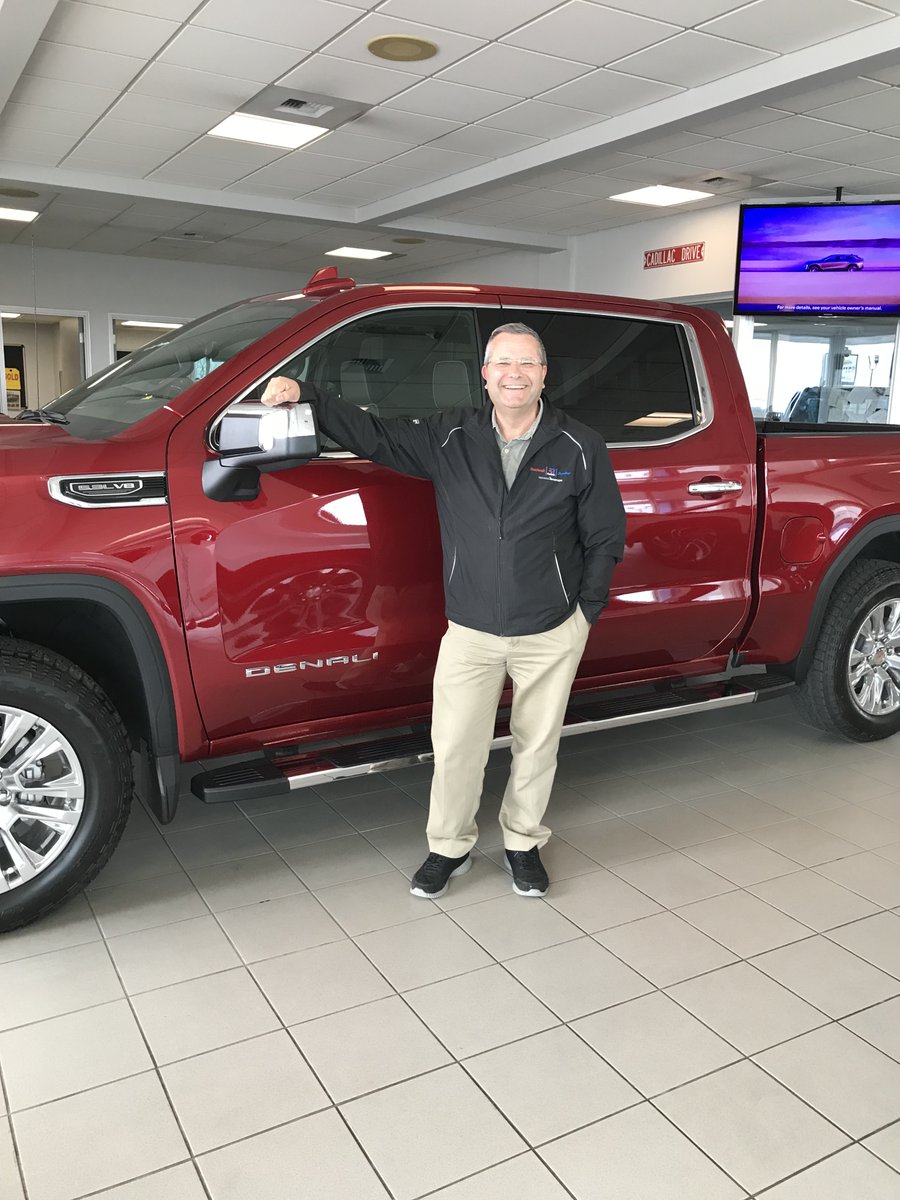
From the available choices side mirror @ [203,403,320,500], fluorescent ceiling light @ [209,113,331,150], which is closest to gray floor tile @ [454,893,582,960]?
side mirror @ [203,403,320,500]

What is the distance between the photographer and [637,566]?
3119mm

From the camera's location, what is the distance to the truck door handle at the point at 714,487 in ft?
10.5

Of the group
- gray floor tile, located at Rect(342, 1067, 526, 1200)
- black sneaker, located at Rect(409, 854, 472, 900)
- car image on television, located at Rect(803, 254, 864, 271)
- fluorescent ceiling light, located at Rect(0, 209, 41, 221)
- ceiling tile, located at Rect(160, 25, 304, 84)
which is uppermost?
ceiling tile, located at Rect(160, 25, 304, 84)

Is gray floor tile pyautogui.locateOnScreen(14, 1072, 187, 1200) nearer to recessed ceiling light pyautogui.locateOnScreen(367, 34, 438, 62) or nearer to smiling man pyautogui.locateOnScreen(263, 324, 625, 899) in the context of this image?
smiling man pyautogui.locateOnScreen(263, 324, 625, 899)

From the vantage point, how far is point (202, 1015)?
2195 millimetres

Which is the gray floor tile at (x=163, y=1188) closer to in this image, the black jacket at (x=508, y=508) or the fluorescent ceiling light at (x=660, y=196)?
the black jacket at (x=508, y=508)

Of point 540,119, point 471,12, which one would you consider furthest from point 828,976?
point 540,119

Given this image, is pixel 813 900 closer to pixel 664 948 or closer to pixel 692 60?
pixel 664 948

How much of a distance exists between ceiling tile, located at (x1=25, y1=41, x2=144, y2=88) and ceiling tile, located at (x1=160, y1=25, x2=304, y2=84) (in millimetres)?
284

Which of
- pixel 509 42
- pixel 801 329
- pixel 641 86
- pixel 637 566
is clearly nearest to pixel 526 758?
pixel 637 566

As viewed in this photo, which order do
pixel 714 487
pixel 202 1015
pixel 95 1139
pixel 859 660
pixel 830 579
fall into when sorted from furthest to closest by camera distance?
pixel 859 660 < pixel 830 579 < pixel 714 487 < pixel 202 1015 < pixel 95 1139

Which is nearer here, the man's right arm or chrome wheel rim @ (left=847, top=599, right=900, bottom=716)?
the man's right arm

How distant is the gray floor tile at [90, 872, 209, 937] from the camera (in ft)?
8.42

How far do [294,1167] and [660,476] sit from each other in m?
2.13
